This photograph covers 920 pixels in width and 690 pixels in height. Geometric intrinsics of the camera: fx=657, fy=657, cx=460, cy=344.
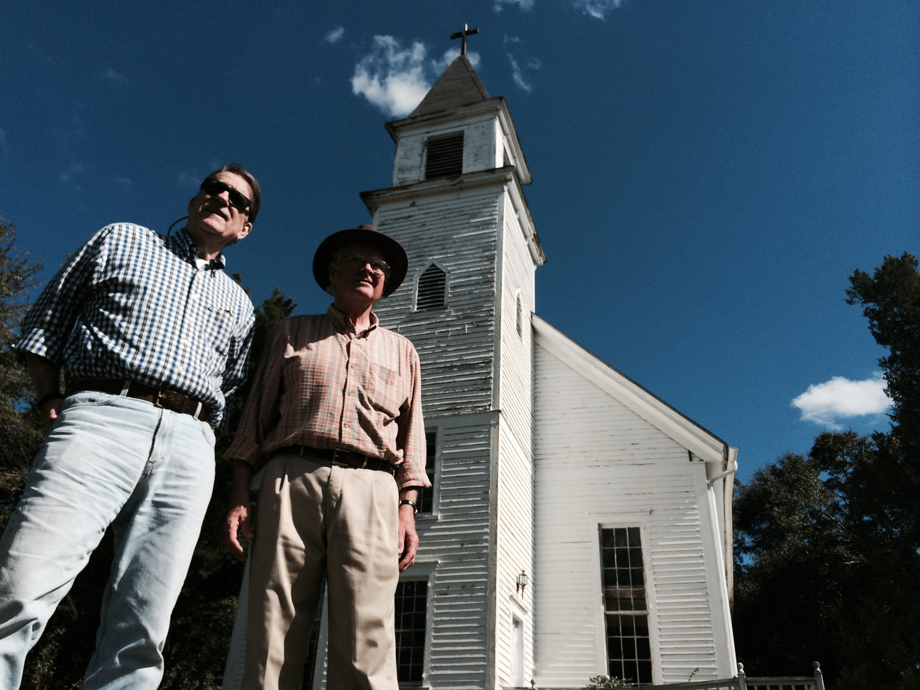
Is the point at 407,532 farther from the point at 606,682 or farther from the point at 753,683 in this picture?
the point at 606,682

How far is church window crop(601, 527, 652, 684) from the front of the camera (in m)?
10.4

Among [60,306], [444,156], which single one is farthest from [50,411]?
[444,156]

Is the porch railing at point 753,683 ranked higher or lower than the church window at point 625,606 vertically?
lower

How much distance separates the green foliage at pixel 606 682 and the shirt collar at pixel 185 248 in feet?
30.2

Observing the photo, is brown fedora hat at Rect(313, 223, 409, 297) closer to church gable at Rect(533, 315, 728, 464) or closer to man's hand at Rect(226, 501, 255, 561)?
man's hand at Rect(226, 501, 255, 561)

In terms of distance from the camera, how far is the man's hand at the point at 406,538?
2748 mm

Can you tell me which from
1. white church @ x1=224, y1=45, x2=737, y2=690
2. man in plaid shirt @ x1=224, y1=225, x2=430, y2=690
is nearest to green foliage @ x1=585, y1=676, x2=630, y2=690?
white church @ x1=224, y1=45, x2=737, y2=690

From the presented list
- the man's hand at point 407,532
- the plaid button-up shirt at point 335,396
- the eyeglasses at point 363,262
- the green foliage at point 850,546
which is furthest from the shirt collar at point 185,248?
the green foliage at point 850,546

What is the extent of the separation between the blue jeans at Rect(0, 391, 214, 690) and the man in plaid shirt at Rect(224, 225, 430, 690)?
309 mm

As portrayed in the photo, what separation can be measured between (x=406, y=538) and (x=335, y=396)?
0.68m

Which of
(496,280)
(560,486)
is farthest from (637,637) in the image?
(496,280)

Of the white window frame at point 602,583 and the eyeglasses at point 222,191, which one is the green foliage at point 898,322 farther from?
the eyeglasses at point 222,191

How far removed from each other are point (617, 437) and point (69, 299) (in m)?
10.8

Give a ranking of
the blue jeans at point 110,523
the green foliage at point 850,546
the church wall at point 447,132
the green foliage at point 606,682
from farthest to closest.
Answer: the green foliage at point 850,546 → the church wall at point 447,132 → the green foliage at point 606,682 → the blue jeans at point 110,523
